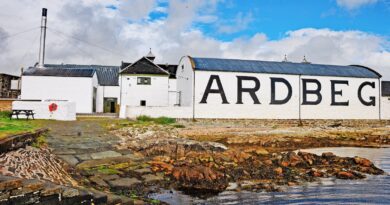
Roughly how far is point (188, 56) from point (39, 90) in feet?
50.2

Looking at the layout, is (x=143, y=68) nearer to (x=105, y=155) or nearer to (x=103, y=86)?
(x=103, y=86)

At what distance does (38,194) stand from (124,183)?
303cm

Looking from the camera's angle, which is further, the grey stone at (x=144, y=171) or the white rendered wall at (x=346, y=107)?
the white rendered wall at (x=346, y=107)

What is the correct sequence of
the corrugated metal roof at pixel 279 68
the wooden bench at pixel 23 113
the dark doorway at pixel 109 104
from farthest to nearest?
the dark doorway at pixel 109 104
the corrugated metal roof at pixel 279 68
the wooden bench at pixel 23 113

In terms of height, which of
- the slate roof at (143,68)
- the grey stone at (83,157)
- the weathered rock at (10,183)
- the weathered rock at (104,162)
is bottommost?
the weathered rock at (104,162)

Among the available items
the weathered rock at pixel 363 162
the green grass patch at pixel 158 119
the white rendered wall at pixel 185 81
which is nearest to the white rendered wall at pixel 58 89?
the white rendered wall at pixel 185 81

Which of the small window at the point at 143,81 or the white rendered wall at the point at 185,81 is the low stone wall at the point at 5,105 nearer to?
the small window at the point at 143,81

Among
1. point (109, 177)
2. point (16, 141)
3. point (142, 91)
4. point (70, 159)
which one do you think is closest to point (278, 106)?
point (142, 91)

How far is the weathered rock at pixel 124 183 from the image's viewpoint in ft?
24.9

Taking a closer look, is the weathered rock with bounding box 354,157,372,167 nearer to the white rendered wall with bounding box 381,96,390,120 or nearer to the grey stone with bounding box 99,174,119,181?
the grey stone with bounding box 99,174,119,181

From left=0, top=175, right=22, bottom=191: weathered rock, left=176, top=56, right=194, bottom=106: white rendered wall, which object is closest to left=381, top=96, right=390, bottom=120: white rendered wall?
left=176, top=56, right=194, bottom=106: white rendered wall

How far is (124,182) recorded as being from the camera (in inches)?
309

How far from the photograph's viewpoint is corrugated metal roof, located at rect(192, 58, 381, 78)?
98.6 feet

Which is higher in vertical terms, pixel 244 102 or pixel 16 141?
pixel 244 102
